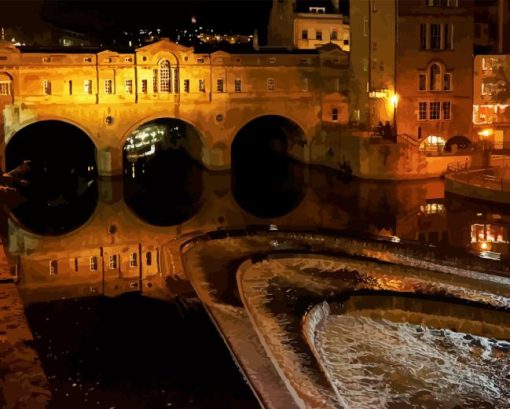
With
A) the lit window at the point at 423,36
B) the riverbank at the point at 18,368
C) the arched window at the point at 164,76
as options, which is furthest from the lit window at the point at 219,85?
the riverbank at the point at 18,368

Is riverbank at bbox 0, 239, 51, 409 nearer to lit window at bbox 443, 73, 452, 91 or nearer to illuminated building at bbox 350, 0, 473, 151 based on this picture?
illuminated building at bbox 350, 0, 473, 151

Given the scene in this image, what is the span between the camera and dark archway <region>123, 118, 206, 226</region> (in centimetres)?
4041

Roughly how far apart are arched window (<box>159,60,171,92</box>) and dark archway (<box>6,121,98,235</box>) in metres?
7.49

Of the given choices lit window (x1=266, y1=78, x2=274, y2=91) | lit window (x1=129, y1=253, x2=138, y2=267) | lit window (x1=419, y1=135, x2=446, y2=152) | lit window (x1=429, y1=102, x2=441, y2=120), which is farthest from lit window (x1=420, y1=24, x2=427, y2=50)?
lit window (x1=129, y1=253, x2=138, y2=267)

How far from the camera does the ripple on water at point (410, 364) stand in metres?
17.4

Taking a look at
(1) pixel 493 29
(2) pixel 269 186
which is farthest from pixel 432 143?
(2) pixel 269 186

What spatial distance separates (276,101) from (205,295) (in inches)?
1184

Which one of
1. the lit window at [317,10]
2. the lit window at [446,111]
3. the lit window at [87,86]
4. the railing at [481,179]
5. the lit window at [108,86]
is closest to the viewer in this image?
the railing at [481,179]

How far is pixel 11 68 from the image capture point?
149 feet

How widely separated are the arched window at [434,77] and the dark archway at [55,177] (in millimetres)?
21877

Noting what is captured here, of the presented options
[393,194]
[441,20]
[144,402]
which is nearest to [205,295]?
[144,402]

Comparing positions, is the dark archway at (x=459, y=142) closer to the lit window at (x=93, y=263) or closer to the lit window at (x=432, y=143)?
the lit window at (x=432, y=143)

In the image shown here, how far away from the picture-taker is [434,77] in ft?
157

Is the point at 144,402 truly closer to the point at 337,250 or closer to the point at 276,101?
the point at 337,250
